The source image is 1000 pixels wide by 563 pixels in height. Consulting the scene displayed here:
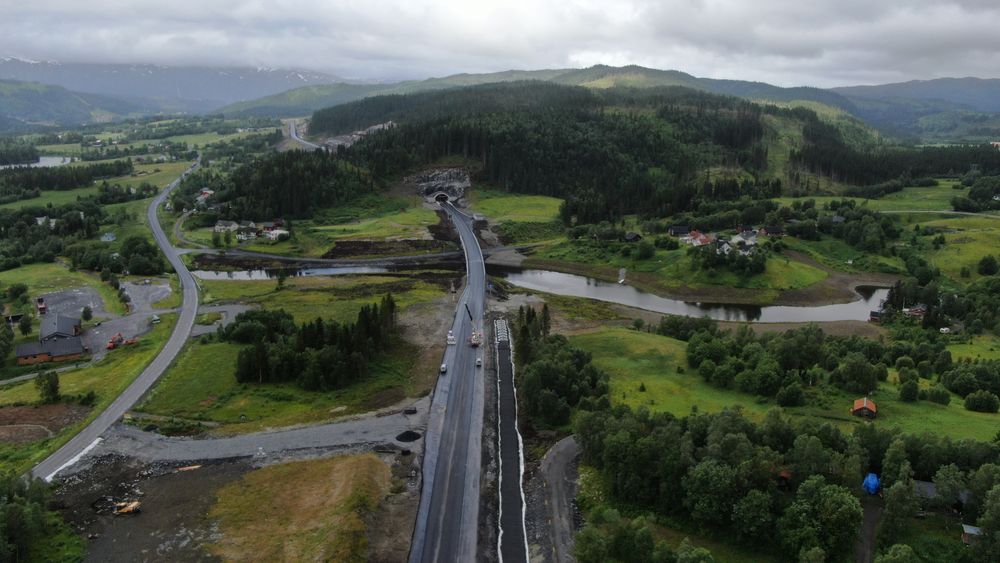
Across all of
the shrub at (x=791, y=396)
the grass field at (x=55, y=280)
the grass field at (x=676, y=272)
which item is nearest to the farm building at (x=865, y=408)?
the shrub at (x=791, y=396)

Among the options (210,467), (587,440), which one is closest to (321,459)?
(210,467)

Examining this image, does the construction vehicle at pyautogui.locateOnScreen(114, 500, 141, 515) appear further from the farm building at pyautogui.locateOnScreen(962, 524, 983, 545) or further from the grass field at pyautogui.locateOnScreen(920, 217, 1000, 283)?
the grass field at pyautogui.locateOnScreen(920, 217, 1000, 283)

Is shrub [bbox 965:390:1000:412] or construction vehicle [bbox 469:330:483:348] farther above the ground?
shrub [bbox 965:390:1000:412]

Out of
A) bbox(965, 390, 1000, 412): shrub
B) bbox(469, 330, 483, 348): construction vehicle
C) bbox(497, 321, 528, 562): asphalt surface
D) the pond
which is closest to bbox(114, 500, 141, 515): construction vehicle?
bbox(497, 321, 528, 562): asphalt surface

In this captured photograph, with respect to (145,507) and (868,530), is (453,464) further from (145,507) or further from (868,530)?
(868,530)

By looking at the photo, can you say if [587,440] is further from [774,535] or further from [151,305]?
[151,305]

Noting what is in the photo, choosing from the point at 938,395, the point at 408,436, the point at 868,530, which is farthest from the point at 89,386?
the point at 938,395
